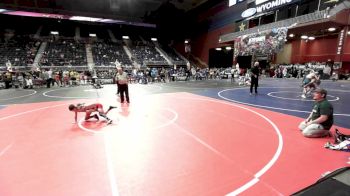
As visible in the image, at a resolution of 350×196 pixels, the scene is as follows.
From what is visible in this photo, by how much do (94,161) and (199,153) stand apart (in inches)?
73.5

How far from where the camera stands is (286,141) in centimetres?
466

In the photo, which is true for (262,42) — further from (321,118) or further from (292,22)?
(321,118)

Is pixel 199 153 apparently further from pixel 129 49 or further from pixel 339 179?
pixel 129 49

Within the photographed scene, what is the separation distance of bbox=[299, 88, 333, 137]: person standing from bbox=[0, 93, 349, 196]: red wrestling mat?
196mm

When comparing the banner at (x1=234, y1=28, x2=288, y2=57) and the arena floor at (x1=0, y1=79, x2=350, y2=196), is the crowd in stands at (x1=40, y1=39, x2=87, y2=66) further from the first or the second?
the arena floor at (x1=0, y1=79, x2=350, y2=196)

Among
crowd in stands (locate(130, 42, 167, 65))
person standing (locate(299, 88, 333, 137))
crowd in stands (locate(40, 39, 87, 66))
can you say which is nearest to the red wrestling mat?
person standing (locate(299, 88, 333, 137))

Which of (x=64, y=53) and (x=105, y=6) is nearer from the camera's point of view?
(x=64, y=53)

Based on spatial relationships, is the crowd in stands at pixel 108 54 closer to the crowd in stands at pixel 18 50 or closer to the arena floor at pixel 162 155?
the crowd in stands at pixel 18 50

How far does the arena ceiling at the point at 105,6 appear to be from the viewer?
26.6 metres

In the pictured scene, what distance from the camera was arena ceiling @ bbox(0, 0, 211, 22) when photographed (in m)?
26.6

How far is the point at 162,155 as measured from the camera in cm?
401

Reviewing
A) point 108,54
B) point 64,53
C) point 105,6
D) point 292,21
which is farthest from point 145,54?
point 292,21

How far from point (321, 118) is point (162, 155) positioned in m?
3.47

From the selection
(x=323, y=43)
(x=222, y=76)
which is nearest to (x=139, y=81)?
(x=222, y=76)
